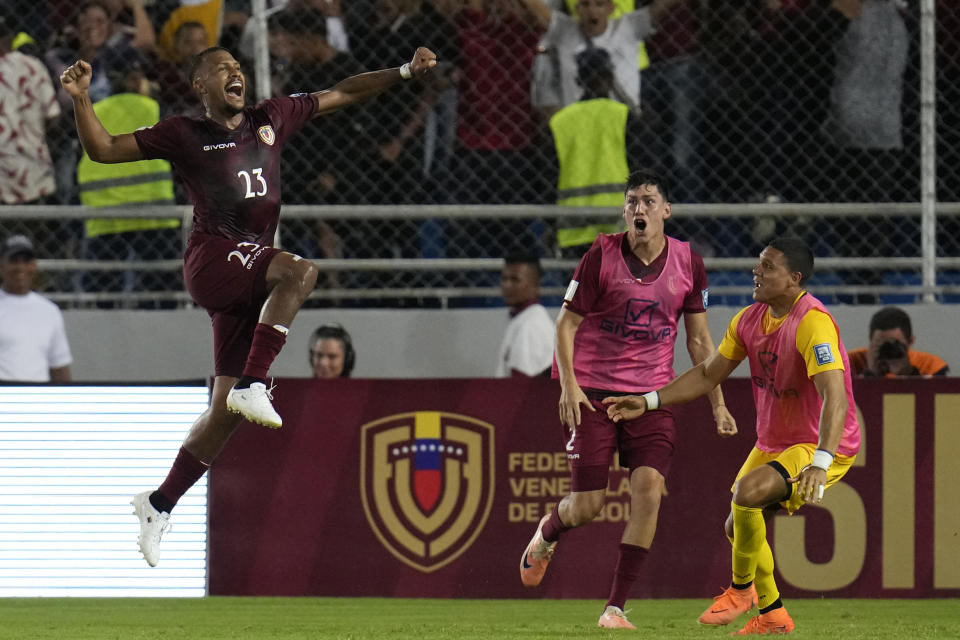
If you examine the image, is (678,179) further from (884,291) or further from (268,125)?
(268,125)

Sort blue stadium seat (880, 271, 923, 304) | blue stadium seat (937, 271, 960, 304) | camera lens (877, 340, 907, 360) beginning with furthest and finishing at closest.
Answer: blue stadium seat (937, 271, 960, 304), blue stadium seat (880, 271, 923, 304), camera lens (877, 340, 907, 360)

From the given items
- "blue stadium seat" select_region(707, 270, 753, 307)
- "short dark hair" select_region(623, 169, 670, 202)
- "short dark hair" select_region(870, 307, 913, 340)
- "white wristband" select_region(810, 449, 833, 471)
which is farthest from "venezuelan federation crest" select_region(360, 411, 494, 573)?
"white wristband" select_region(810, 449, 833, 471)

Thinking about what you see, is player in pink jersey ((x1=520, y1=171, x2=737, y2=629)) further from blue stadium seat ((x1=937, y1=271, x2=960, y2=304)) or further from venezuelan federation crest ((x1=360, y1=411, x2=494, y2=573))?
blue stadium seat ((x1=937, y1=271, x2=960, y2=304))

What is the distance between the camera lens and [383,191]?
35.3 ft

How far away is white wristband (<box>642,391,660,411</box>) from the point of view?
7.82 m

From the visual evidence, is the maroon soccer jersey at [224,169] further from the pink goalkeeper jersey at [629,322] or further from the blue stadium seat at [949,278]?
the blue stadium seat at [949,278]

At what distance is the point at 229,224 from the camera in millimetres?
7520

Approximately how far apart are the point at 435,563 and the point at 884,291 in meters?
3.45

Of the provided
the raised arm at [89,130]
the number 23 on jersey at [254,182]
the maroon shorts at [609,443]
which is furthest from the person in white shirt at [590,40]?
the raised arm at [89,130]

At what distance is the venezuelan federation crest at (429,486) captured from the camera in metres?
9.48

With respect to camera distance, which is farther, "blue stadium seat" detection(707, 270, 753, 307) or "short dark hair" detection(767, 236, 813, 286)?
"blue stadium seat" detection(707, 270, 753, 307)

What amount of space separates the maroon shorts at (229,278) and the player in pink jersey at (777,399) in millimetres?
1819

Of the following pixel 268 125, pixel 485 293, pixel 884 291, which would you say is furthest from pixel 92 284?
pixel 884 291

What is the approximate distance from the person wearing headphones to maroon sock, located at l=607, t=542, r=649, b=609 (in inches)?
111
